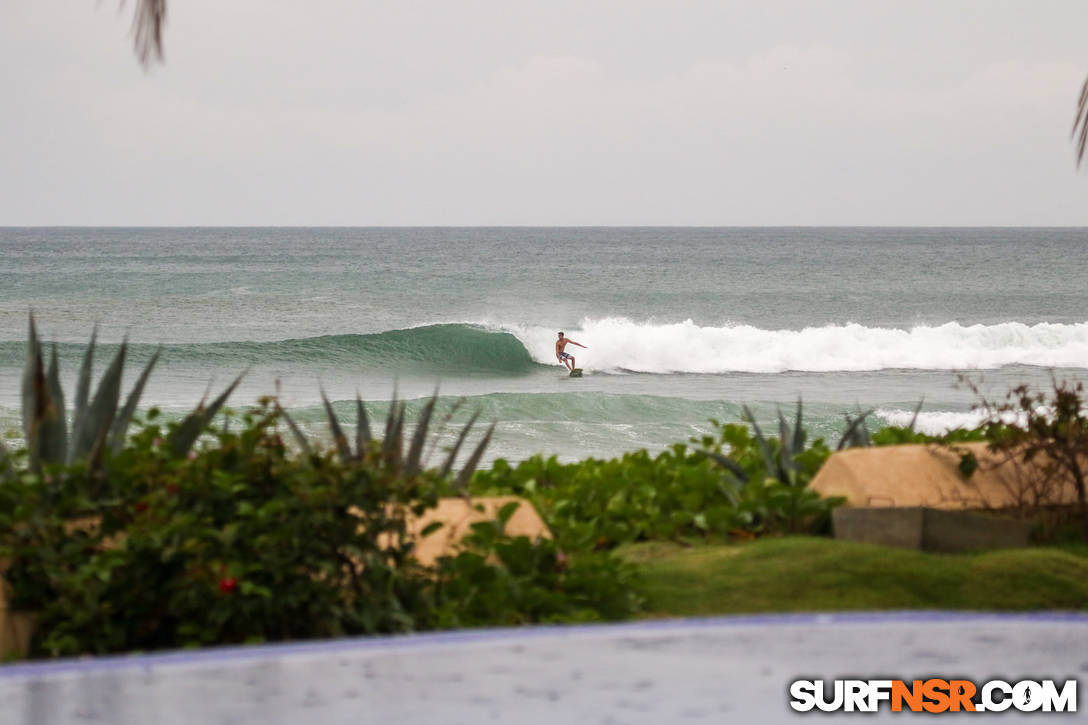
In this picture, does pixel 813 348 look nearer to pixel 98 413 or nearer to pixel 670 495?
pixel 670 495

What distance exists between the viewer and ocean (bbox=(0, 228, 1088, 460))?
55.2 feet

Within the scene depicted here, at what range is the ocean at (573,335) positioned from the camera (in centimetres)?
1683

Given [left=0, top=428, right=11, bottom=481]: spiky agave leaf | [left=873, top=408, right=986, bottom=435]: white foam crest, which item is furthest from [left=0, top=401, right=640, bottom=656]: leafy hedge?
[left=873, top=408, right=986, bottom=435]: white foam crest

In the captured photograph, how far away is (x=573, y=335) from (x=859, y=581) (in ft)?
79.9

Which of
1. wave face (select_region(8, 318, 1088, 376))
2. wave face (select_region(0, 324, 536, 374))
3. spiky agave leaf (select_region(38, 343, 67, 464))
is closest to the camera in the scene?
spiky agave leaf (select_region(38, 343, 67, 464))

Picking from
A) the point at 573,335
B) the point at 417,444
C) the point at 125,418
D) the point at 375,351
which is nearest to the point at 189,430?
the point at 125,418

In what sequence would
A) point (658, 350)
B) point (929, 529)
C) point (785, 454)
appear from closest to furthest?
point (929, 529) < point (785, 454) < point (658, 350)

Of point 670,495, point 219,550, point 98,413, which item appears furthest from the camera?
point 670,495

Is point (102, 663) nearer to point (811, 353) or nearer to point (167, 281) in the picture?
point (811, 353)

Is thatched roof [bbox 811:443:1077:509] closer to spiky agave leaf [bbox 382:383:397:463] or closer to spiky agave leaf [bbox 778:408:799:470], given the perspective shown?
spiky agave leaf [bbox 778:408:799:470]

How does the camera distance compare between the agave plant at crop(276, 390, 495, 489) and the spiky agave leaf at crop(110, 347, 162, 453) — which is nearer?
the agave plant at crop(276, 390, 495, 489)

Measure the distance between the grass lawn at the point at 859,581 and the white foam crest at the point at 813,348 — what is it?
68.1 feet

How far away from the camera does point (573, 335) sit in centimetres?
2841

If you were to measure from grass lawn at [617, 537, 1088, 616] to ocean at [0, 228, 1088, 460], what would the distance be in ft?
6.23
